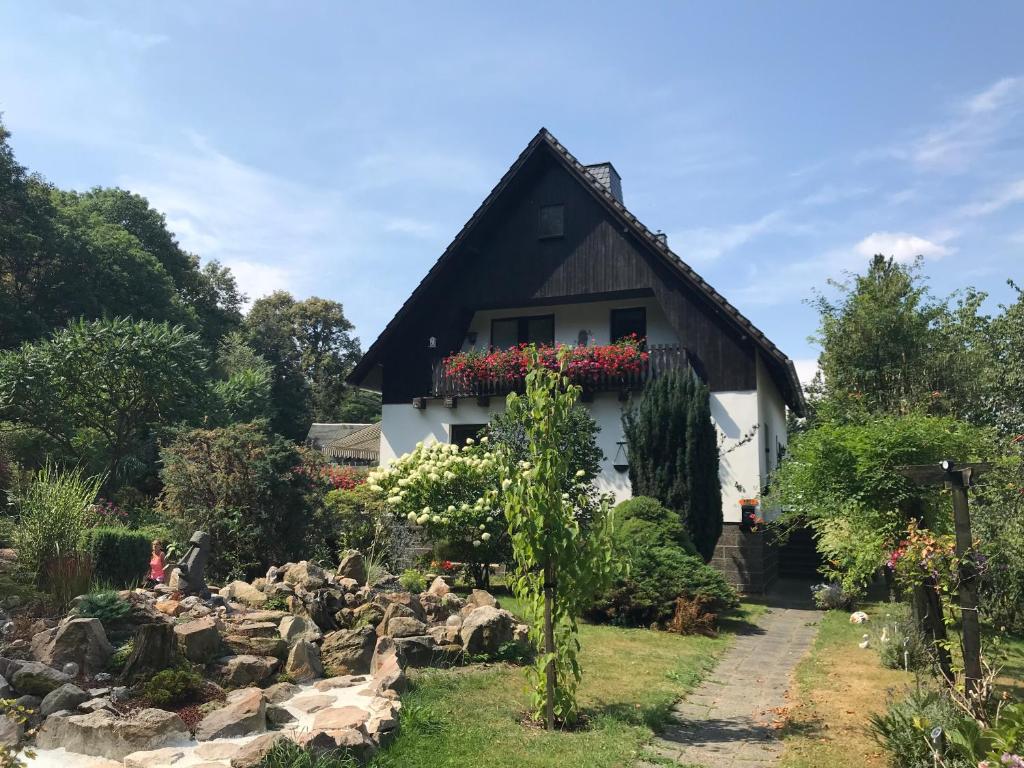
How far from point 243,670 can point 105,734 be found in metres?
1.55

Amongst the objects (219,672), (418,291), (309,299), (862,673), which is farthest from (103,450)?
(309,299)

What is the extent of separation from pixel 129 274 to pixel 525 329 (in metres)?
23.2

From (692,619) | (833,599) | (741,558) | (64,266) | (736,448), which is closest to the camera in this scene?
(692,619)

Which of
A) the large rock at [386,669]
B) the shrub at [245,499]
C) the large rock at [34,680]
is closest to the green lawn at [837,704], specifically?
the large rock at [386,669]

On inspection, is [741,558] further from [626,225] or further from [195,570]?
[195,570]

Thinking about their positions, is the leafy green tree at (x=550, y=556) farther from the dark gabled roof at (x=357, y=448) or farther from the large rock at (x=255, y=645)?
the dark gabled roof at (x=357, y=448)

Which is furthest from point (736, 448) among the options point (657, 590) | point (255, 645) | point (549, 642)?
point (255, 645)

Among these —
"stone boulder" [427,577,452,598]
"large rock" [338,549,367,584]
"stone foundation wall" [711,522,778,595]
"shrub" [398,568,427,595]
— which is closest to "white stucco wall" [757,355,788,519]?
"stone foundation wall" [711,522,778,595]

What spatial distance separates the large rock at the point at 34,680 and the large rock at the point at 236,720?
1295 mm

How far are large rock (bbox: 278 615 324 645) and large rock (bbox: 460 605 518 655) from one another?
5.18 feet

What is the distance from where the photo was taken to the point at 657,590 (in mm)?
10914

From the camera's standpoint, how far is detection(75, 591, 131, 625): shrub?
7020 mm

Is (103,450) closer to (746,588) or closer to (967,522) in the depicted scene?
(746,588)

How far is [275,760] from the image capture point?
4941 millimetres
